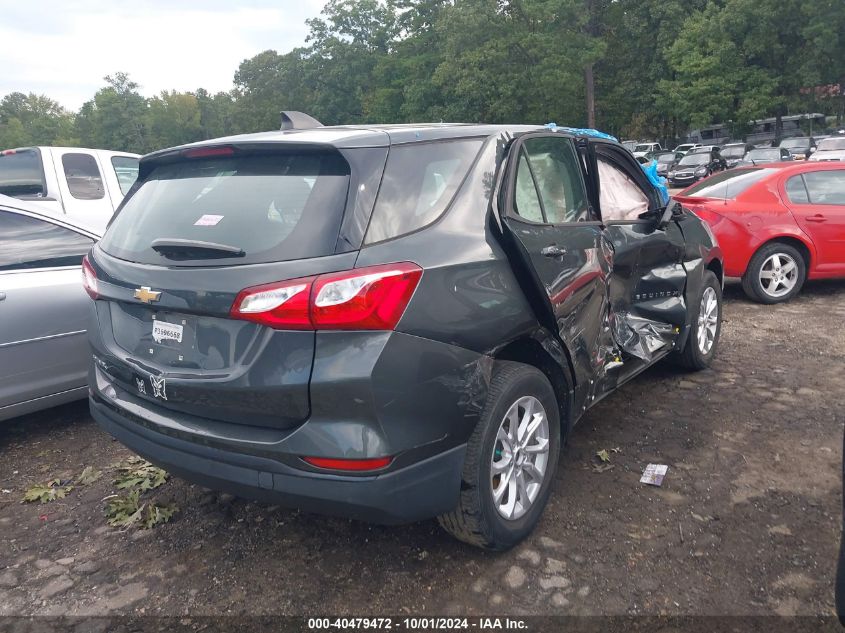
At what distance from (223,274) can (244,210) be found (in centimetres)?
30

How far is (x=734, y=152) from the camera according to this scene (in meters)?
30.5

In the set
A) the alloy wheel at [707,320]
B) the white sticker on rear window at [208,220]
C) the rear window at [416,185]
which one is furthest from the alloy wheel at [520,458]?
the alloy wheel at [707,320]

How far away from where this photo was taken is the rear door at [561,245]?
297 cm

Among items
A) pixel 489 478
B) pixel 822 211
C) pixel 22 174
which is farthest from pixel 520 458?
pixel 22 174

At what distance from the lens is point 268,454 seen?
241 cm

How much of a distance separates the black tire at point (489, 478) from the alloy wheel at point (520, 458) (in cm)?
4

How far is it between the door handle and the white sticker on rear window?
1.35 m

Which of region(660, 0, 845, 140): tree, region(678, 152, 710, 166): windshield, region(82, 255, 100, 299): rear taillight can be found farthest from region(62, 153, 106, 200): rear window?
region(660, 0, 845, 140): tree

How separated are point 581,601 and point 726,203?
231 inches

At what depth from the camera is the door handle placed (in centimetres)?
302

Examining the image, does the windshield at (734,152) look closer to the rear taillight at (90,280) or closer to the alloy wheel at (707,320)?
the alloy wheel at (707,320)

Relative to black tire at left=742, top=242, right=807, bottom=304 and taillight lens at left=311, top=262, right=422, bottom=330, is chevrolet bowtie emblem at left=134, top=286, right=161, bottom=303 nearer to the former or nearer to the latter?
taillight lens at left=311, top=262, right=422, bottom=330

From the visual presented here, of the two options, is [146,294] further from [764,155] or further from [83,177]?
[764,155]

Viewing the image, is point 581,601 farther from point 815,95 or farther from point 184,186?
point 815,95
